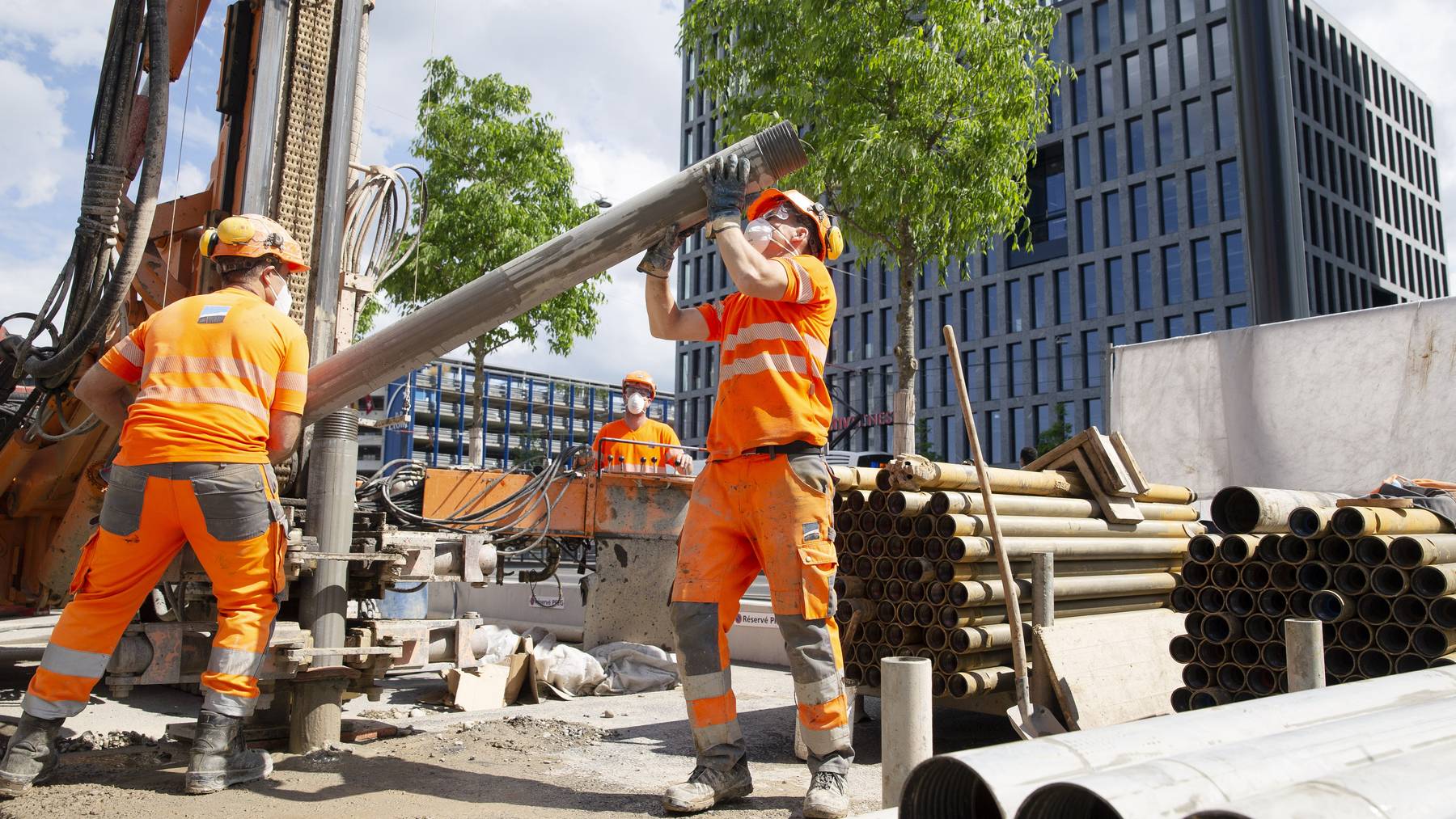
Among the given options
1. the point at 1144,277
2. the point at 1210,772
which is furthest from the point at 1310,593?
the point at 1144,277

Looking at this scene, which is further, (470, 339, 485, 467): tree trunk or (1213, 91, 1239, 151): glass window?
(1213, 91, 1239, 151): glass window

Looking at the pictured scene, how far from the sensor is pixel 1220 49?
140 feet

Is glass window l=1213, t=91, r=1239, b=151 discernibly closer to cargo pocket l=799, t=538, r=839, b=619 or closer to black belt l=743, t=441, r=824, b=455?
black belt l=743, t=441, r=824, b=455

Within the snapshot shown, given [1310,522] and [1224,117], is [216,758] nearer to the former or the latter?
[1310,522]

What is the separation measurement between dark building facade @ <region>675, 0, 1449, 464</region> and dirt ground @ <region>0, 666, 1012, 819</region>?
31.7 m

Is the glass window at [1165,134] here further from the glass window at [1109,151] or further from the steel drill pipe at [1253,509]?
the steel drill pipe at [1253,509]

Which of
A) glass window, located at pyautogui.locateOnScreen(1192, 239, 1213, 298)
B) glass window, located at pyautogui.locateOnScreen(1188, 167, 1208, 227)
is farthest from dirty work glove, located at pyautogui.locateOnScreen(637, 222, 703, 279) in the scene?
glass window, located at pyautogui.locateOnScreen(1188, 167, 1208, 227)

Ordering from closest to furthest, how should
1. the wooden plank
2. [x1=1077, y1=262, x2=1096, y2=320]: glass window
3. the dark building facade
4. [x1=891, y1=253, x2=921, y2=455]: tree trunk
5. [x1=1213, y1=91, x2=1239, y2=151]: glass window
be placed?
1. the wooden plank
2. [x1=891, y1=253, x2=921, y2=455]: tree trunk
3. [x1=1213, y1=91, x2=1239, y2=151]: glass window
4. the dark building facade
5. [x1=1077, y1=262, x2=1096, y2=320]: glass window

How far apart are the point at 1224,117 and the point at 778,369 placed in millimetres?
44973

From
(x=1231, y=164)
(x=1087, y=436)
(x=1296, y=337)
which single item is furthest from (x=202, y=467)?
(x=1231, y=164)

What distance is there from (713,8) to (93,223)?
30.3ft

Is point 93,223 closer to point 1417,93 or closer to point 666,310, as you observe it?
point 666,310

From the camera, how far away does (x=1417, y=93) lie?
5147 cm

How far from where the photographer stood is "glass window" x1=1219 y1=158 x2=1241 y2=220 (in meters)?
41.8
